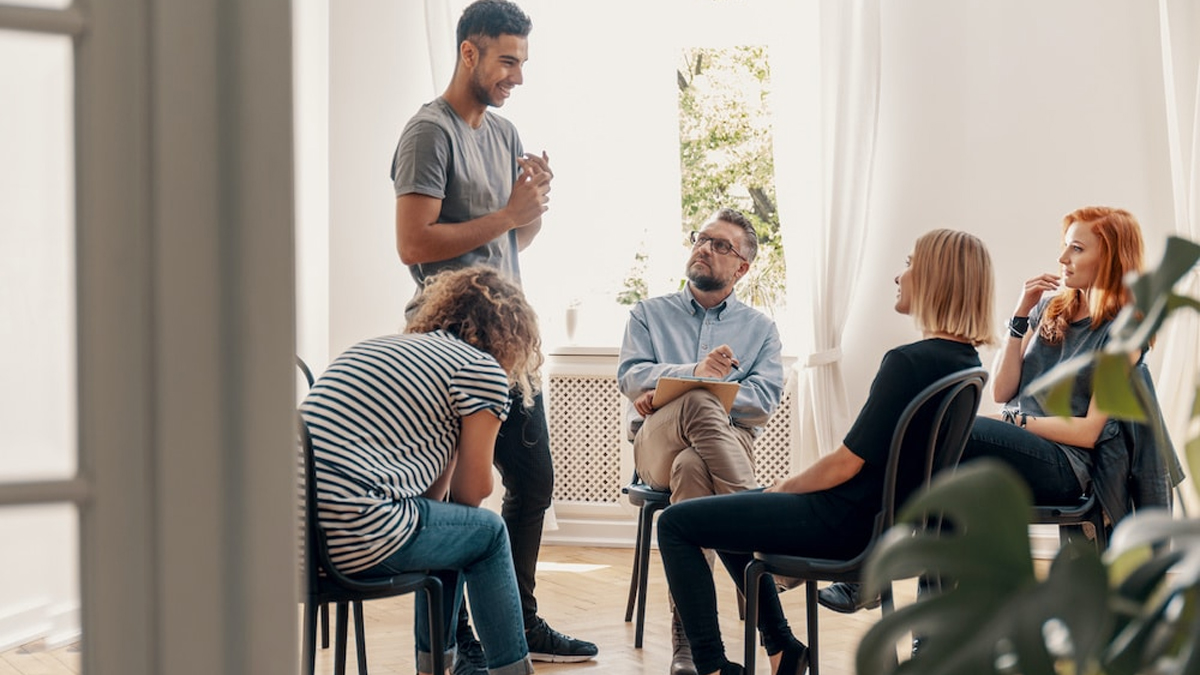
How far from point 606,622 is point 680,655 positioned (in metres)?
0.70

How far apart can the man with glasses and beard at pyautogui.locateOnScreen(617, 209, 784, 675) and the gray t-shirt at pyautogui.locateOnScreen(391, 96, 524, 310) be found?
58 centimetres

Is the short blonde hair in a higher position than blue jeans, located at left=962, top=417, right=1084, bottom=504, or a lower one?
higher

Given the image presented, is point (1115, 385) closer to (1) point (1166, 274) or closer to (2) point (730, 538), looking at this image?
(1) point (1166, 274)

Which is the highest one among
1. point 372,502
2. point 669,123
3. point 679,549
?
point 669,123

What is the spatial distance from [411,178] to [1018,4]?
2.91m

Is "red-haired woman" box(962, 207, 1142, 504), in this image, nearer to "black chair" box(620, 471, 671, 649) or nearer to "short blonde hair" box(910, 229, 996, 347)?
"short blonde hair" box(910, 229, 996, 347)

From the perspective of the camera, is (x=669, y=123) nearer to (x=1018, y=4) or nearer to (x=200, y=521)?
(x=1018, y=4)

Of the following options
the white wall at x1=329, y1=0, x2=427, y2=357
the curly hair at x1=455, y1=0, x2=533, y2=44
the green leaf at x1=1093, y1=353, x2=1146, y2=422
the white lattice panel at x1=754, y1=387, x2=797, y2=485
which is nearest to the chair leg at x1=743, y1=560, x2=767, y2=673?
the curly hair at x1=455, y1=0, x2=533, y2=44

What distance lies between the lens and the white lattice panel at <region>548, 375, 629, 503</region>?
4941 millimetres

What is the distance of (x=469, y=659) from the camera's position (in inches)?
115

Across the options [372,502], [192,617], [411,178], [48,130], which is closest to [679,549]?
[372,502]

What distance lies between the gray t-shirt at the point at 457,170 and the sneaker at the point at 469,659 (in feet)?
2.84

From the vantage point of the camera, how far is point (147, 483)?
38.6 inches

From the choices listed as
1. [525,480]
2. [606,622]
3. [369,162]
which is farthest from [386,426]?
[369,162]
